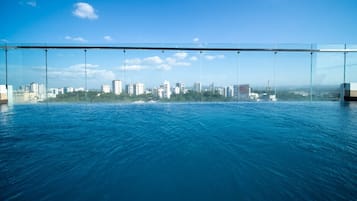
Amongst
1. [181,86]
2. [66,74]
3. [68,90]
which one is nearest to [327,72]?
[181,86]

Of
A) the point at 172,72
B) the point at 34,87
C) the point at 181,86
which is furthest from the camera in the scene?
the point at 181,86

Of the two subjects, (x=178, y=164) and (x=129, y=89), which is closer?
(x=178, y=164)

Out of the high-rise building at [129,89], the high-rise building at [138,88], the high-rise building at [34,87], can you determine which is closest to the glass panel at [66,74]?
the high-rise building at [34,87]

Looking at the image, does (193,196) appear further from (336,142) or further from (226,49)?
(226,49)

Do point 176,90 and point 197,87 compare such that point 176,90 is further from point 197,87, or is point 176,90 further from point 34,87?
point 34,87

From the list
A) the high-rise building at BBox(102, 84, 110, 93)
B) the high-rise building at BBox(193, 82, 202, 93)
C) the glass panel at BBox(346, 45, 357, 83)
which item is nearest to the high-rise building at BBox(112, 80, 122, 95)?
the high-rise building at BBox(102, 84, 110, 93)

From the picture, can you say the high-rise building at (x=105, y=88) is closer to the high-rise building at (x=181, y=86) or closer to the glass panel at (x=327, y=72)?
the high-rise building at (x=181, y=86)
